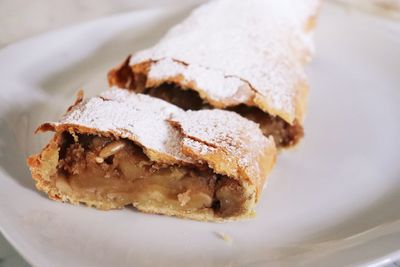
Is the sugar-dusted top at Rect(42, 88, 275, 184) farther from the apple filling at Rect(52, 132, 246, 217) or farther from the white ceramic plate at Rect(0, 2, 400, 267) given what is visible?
the white ceramic plate at Rect(0, 2, 400, 267)

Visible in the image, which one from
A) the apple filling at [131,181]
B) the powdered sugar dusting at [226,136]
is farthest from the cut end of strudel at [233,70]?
the apple filling at [131,181]

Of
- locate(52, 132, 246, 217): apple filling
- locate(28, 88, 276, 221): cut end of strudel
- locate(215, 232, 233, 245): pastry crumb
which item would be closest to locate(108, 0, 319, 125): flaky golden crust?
locate(28, 88, 276, 221): cut end of strudel

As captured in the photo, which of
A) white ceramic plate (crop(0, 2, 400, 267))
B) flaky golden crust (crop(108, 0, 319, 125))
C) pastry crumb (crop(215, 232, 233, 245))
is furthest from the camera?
flaky golden crust (crop(108, 0, 319, 125))

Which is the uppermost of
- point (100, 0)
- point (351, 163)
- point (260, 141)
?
point (260, 141)

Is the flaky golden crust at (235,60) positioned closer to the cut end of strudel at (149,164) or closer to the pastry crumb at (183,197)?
the cut end of strudel at (149,164)

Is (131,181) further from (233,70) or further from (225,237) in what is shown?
(233,70)

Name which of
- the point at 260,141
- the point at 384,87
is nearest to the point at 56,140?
the point at 260,141

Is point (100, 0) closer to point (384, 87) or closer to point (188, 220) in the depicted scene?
point (384, 87)
